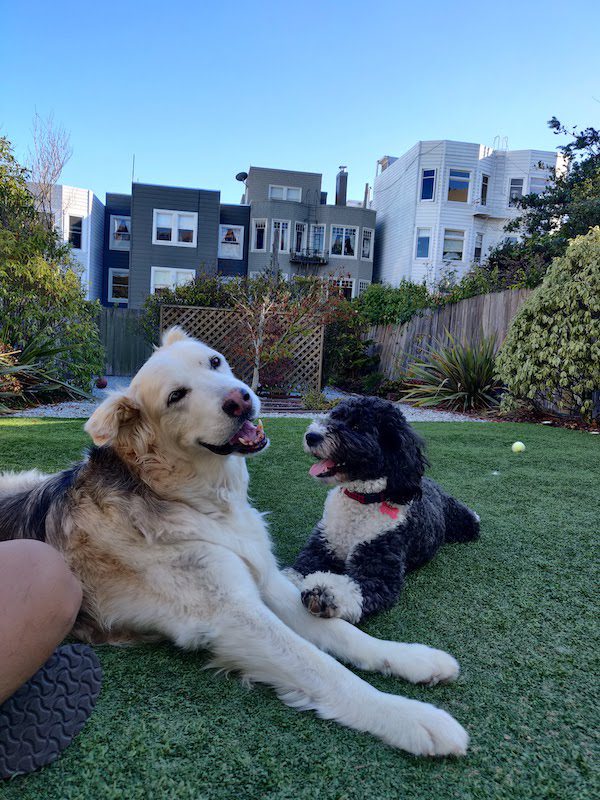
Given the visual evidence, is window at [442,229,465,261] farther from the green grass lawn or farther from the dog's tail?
the green grass lawn

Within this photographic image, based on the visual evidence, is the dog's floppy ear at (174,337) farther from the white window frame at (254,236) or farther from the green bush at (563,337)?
the white window frame at (254,236)

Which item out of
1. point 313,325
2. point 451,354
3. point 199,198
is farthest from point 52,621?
point 199,198

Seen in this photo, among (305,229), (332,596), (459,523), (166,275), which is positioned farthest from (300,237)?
(332,596)

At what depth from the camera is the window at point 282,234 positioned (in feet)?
109

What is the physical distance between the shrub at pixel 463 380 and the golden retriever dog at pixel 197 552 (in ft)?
30.9

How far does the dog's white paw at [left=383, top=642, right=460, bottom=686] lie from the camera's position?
1.85 metres

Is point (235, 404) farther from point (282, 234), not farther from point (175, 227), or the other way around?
point (282, 234)

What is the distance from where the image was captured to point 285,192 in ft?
116

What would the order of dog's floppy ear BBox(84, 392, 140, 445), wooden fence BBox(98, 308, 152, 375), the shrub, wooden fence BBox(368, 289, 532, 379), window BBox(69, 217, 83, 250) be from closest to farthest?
dog's floppy ear BBox(84, 392, 140, 445) < the shrub < wooden fence BBox(368, 289, 532, 379) < wooden fence BBox(98, 308, 152, 375) < window BBox(69, 217, 83, 250)

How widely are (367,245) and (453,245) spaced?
6179mm

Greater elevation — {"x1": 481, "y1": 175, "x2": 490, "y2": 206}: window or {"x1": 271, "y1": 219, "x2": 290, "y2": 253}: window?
{"x1": 481, "y1": 175, "x2": 490, "y2": 206}: window

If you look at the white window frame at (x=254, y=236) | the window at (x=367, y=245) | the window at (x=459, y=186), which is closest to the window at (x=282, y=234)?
the white window frame at (x=254, y=236)

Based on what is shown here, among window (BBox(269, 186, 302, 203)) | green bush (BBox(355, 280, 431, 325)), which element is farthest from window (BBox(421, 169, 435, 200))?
green bush (BBox(355, 280, 431, 325))

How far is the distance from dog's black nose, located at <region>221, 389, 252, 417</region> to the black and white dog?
0.68m
